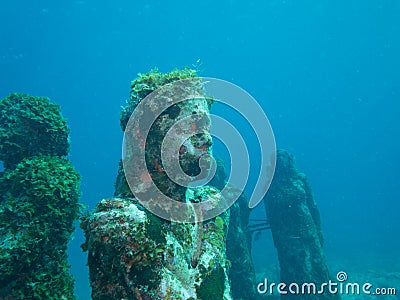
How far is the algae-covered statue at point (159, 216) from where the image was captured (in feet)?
11.8

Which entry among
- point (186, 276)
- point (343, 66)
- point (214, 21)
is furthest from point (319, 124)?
point (186, 276)

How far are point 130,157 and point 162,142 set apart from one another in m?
0.62

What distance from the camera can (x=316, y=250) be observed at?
44.7ft

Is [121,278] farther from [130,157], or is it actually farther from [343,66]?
[343,66]

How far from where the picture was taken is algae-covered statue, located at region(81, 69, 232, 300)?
3.59 metres

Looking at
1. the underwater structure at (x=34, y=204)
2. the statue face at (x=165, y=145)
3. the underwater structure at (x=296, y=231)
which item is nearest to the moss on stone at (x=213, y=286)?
the statue face at (x=165, y=145)

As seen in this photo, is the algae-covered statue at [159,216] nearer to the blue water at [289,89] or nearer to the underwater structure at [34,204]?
the underwater structure at [34,204]

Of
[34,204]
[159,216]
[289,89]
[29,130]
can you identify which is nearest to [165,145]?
[159,216]

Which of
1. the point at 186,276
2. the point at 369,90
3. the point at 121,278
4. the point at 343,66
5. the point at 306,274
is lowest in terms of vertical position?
the point at 121,278

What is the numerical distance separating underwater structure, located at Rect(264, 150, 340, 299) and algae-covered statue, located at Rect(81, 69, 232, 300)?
947cm

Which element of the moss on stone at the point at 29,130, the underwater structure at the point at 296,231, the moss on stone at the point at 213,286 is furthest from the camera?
the underwater structure at the point at 296,231

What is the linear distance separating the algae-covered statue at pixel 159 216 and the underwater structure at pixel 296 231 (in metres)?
9.47

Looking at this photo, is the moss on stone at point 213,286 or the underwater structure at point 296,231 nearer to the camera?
the moss on stone at point 213,286

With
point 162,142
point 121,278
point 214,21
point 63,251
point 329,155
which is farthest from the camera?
point 214,21
